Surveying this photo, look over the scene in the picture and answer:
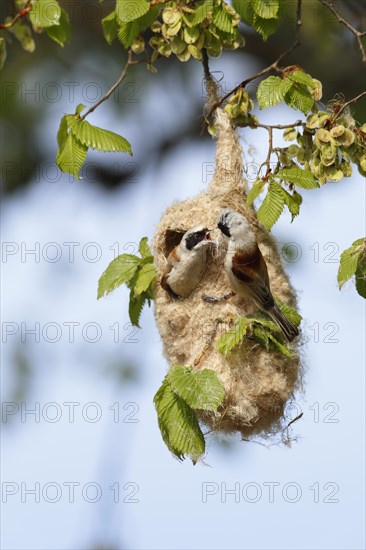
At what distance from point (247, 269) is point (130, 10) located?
906 mm

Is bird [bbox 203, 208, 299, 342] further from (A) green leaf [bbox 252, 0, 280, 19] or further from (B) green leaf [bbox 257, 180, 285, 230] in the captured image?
(A) green leaf [bbox 252, 0, 280, 19]

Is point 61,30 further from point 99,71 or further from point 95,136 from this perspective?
point 99,71

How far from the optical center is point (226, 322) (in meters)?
3.28

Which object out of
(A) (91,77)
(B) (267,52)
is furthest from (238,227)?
(A) (91,77)

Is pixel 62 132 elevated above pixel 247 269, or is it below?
above

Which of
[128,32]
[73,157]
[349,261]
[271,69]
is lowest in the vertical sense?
[349,261]

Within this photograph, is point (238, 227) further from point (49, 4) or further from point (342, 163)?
point (49, 4)

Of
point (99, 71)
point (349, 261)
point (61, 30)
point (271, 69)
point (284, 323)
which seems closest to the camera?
point (349, 261)

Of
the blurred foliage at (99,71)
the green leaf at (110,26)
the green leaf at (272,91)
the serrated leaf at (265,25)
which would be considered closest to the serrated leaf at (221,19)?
the serrated leaf at (265,25)

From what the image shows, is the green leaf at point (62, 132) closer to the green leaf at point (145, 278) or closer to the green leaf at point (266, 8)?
the green leaf at point (145, 278)

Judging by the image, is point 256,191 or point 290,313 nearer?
point 256,191

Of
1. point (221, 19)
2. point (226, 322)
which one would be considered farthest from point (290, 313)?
point (221, 19)

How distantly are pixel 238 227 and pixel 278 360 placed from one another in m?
0.47

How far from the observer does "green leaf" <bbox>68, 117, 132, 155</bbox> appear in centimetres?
314
